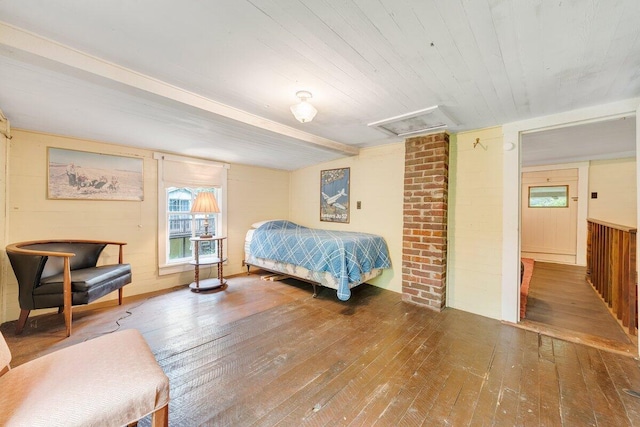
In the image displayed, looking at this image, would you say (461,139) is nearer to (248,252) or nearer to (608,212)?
(248,252)

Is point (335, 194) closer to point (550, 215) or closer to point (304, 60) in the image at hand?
point (304, 60)

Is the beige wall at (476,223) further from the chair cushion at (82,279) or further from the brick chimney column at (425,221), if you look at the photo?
the chair cushion at (82,279)

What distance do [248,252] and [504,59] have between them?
4085 mm

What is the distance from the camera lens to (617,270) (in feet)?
9.29

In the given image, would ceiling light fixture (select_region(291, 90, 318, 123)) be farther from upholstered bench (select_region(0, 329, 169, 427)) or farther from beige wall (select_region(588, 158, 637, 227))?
beige wall (select_region(588, 158, 637, 227))

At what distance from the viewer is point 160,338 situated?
232cm

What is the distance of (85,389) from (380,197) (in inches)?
137

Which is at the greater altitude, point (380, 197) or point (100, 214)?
point (380, 197)

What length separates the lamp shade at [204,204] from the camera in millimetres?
3562

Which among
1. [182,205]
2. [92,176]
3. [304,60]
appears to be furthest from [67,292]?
[304,60]

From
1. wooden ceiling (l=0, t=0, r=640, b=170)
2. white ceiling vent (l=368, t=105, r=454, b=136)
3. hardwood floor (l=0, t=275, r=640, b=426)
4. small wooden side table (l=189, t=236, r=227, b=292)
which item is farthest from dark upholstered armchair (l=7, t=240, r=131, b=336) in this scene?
white ceiling vent (l=368, t=105, r=454, b=136)

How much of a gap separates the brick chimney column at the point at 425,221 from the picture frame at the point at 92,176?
3.60 metres

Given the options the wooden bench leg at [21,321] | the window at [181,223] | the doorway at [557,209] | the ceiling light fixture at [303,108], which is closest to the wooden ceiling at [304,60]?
the ceiling light fixture at [303,108]

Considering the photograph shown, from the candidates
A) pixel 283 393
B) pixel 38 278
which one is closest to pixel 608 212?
pixel 283 393
